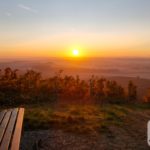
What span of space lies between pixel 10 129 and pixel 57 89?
9.16 metres

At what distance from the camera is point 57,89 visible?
14.2m

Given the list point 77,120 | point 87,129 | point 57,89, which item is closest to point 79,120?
point 77,120

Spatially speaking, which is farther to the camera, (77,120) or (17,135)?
(77,120)

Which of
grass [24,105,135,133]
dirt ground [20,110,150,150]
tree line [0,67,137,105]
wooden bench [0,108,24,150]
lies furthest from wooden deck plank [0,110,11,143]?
tree line [0,67,137,105]

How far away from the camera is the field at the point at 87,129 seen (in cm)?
672

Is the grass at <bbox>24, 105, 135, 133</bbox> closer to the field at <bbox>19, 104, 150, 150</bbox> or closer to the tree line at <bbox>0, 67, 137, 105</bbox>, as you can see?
the field at <bbox>19, 104, 150, 150</bbox>

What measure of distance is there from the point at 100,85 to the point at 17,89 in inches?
156

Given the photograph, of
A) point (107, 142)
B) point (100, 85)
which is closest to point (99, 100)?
point (100, 85)

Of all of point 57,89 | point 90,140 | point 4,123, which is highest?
point 4,123

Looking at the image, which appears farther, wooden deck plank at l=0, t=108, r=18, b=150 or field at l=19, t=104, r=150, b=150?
field at l=19, t=104, r=150, b=150

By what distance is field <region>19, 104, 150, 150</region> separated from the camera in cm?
672

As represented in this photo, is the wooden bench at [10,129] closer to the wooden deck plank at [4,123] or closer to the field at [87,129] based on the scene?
the wooden deck plank at [4,123]

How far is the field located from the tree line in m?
2.92

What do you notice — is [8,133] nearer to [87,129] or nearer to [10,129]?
[10,129]
